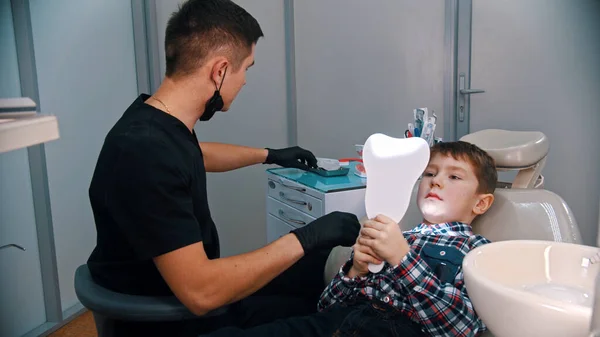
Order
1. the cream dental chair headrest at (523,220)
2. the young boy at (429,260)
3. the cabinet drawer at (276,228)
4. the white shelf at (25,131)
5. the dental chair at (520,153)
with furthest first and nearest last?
1. the cabinet drawer at (276,228)
2. the dental chair at (520,153)
3. the cream dental chair headrest at (523,220)
4. the young boy at (429,260)
5. the white shelf at (25,131)

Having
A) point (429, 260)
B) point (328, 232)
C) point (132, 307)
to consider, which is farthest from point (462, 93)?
point (132, 307)

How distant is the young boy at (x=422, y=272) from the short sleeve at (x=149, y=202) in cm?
23

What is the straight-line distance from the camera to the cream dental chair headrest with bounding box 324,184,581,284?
1.18 m

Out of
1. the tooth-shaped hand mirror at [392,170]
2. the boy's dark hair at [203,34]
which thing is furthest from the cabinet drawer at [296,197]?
the tooth-shaped hand mirror at [392,170]

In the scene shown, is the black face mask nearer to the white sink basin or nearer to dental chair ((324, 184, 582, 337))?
dental chair ((324, 184, 582, 337))

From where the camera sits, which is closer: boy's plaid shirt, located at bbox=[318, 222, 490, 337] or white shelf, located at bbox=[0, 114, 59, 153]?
white shelf, located at bbox=[0, 114, 59, 153]

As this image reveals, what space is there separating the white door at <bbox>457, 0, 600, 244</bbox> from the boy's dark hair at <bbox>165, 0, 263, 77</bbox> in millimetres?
1586

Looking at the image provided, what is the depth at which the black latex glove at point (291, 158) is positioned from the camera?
179 centimetres

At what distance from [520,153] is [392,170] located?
64 centimetres

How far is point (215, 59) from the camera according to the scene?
1.17 m

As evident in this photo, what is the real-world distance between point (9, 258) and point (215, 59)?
1338 millimetres

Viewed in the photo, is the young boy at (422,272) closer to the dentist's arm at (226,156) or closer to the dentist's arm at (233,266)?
the dentist's arm at (233,266)

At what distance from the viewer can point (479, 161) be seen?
1.29 m

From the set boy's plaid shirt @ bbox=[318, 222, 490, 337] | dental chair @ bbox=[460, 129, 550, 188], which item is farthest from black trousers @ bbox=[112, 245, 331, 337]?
dental chair @ bbox=[460, 129, 550, 188]
